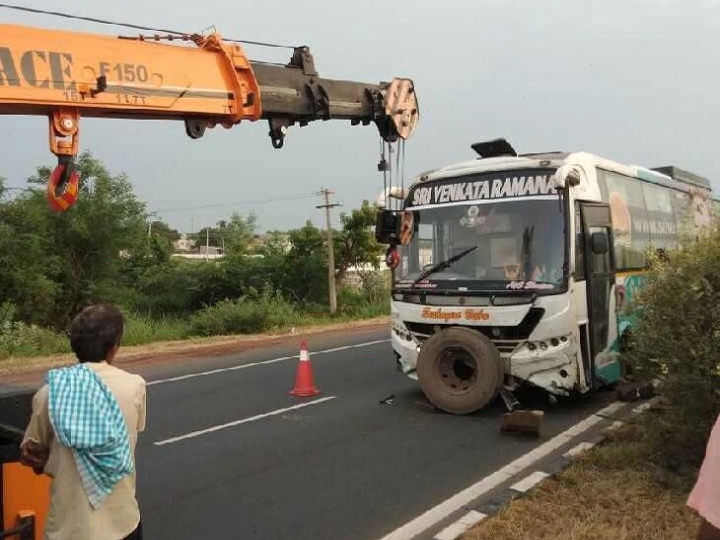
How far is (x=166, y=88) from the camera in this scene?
5676 millimetres

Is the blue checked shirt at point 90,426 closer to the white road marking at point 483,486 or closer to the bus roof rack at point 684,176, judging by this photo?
the white road marking at point 483,486

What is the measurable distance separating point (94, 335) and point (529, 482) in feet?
12.6

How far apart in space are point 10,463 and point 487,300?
5660 millimetres

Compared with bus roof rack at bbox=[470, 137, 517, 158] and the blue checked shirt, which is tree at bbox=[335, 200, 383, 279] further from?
the blue checked shirt

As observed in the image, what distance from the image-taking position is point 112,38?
A: 17.9 ft

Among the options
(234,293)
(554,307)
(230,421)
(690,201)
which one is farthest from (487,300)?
(234,293)

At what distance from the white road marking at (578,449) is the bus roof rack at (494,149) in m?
4.28

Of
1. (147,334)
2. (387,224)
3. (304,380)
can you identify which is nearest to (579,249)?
(387,224)

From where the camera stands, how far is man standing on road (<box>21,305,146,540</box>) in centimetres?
282

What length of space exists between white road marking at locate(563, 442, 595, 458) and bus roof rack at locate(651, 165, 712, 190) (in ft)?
23.8

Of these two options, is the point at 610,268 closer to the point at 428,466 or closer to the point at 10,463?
the point at 428,466

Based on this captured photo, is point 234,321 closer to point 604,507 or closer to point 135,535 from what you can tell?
point 604,507

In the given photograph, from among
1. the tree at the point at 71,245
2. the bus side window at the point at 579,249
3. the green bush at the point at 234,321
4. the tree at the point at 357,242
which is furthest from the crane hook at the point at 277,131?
the tree at the point at 357,242

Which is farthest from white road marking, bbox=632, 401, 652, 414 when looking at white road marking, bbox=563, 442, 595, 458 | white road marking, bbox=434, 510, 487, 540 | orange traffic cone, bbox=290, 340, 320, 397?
orange traffic cone, bbox=290, 340, 320, 397
